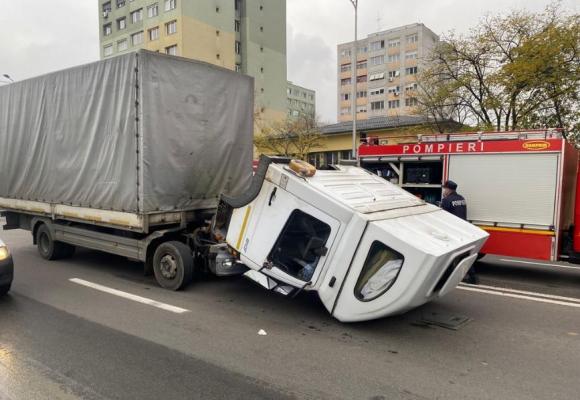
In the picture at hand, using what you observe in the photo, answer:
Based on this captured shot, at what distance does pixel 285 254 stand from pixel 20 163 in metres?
6.72

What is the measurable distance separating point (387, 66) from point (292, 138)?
42718mm

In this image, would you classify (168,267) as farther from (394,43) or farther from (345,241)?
(394,43)

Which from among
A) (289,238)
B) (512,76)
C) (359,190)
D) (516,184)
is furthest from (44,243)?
(512,76)

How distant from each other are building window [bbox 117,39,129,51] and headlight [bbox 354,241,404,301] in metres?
54.1

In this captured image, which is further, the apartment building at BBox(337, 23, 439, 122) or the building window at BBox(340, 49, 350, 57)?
the building window at BBox(340, 49, 350, 57)

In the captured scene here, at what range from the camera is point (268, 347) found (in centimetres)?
436

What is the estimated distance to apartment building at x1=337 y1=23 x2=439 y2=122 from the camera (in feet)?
209

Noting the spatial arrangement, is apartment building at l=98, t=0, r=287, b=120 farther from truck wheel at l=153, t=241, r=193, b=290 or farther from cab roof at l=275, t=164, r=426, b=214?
cab roof at l=275, t=164, r=426, b=214

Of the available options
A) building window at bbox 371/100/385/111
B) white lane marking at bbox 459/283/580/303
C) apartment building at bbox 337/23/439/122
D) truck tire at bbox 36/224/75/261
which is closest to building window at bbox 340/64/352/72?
apartment building at bbox 337/23/439/122

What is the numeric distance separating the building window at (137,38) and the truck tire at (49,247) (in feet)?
154

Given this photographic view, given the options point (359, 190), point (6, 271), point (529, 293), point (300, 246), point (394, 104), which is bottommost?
point (529, 293)

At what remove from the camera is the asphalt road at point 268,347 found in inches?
140

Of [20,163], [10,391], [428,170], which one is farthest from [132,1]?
[10,391]

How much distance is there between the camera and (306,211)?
479 cm
